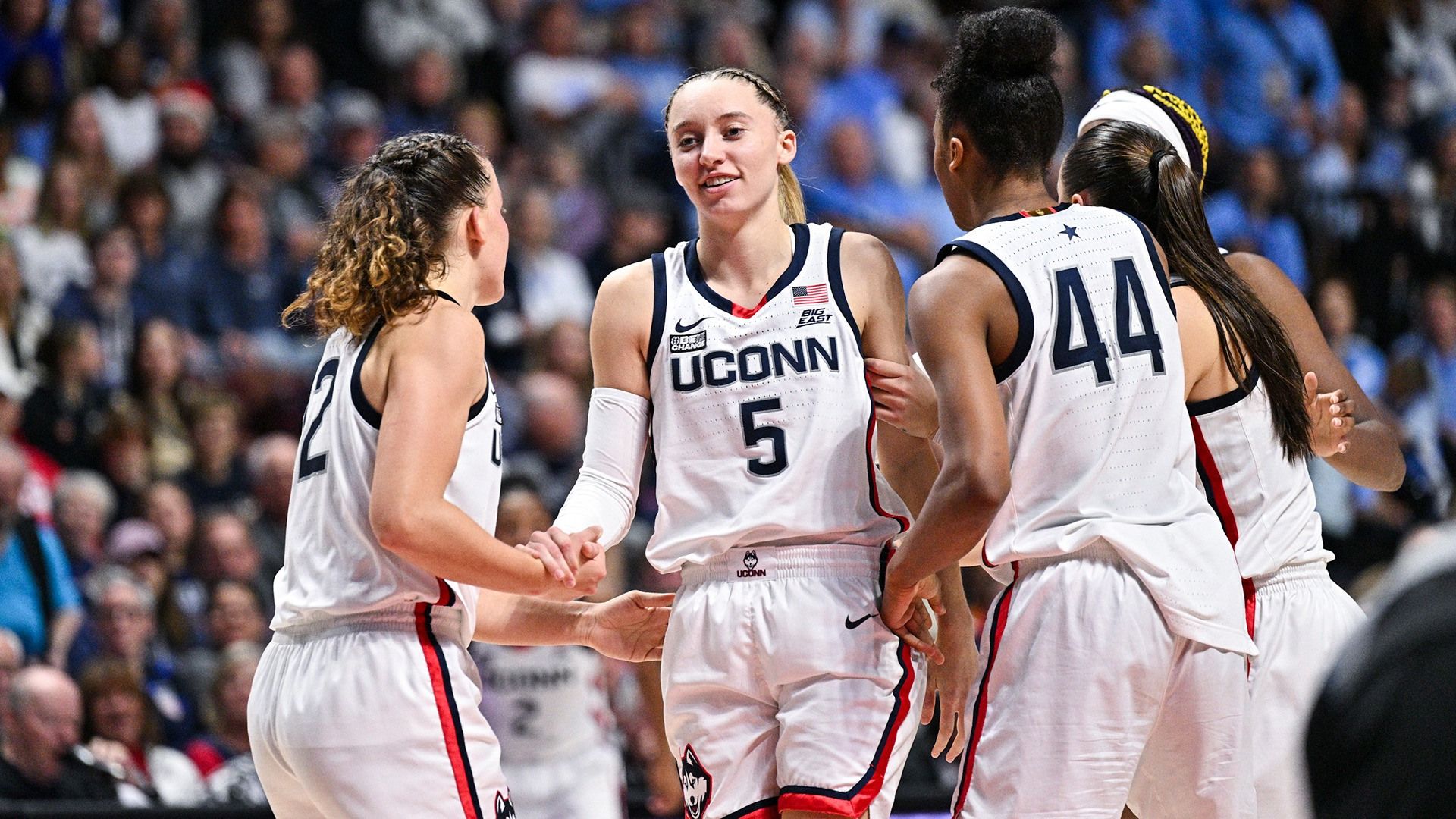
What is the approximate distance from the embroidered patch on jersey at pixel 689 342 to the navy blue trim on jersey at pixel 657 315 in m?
0.04

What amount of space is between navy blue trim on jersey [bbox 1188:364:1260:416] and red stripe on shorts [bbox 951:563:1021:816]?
669 millimetres

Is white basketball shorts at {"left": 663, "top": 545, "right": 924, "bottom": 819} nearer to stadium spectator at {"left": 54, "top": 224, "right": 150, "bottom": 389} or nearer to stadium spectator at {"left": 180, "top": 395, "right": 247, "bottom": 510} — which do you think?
stadium spectator at {"left": 180, "top": 395, "right": 247, "bottom": 510}

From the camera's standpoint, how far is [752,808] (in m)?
3.89

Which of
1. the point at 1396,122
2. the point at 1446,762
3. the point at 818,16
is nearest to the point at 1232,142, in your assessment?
the point at 1396,122

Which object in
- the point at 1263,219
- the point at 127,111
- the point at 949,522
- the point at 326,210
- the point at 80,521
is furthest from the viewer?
the point at 1263,219

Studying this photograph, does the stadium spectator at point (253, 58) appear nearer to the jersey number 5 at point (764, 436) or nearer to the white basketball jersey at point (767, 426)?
the white basketball jersey at point (767, 426)

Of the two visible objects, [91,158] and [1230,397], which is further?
[91,158]

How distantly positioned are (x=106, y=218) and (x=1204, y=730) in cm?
790

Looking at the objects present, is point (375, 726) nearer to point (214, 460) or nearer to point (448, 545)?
point (448, 545)

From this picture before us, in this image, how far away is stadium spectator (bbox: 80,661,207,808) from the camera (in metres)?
7.25

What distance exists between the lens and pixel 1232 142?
12.6m

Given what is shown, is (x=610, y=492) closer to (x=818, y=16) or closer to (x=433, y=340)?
(x=433, y=340)

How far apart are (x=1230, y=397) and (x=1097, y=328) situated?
1.67ft

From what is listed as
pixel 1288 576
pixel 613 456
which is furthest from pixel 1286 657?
pixel 613 456
